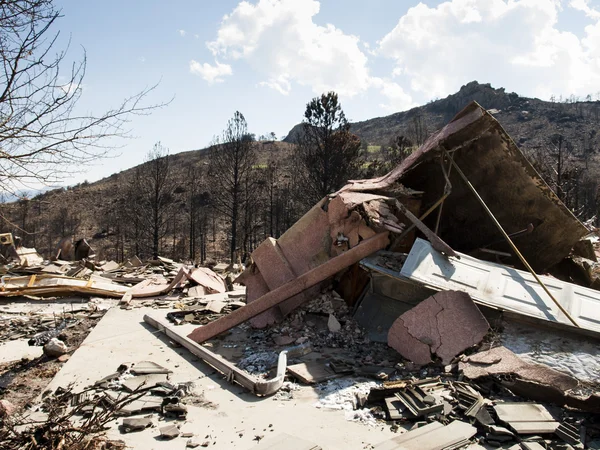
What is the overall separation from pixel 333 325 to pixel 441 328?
177 centimetres

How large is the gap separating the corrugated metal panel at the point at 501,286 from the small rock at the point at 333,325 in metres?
1.37

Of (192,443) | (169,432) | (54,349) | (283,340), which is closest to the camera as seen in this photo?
(192,443)

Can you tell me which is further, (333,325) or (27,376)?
(333,325)

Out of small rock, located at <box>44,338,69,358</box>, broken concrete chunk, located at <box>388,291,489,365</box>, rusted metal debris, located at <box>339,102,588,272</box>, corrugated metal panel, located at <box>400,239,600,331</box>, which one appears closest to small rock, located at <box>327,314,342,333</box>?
broken concrete chunk, located at <box>388,291,489,365</box>

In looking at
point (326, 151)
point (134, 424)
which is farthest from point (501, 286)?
point (326, 151)

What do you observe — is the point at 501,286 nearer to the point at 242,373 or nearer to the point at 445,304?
the point at 445,304

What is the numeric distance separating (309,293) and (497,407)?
367 centimetres

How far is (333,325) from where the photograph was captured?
21.2 feet

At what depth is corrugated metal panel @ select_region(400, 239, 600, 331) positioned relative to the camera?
540 cm

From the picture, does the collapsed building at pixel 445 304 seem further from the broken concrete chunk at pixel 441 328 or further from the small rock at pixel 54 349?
the small rock at pixel 54 349

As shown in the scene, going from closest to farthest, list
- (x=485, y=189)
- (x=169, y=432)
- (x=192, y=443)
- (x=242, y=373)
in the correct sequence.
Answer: (x=192, y=443) → (x=169, y=432) → (x=242, y=373) → (x=485, y=189)

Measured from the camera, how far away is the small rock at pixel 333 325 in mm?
6430

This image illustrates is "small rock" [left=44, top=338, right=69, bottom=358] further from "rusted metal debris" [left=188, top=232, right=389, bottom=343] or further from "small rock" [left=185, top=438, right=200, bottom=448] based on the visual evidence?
"small rock" [left=185, top=438, right=200, bottom=448]

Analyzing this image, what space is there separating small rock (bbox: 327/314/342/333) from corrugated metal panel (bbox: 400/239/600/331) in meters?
1.37
